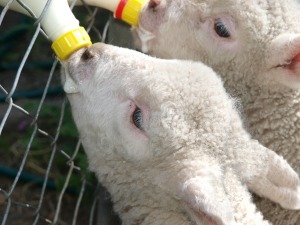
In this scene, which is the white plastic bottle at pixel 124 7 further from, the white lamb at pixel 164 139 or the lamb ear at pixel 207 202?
the lamb ear at pixel 207 202

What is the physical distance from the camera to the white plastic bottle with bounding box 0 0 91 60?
3.05m

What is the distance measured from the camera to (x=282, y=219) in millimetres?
3449

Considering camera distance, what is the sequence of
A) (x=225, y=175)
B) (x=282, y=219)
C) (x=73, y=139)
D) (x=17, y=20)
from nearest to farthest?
1. (x=225, y=175)
2. (x=282, y=219)
3. (x=73, y=139)
4. (x=17, y=20)

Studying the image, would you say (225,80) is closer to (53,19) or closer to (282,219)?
(282,219)

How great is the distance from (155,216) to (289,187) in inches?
21.1

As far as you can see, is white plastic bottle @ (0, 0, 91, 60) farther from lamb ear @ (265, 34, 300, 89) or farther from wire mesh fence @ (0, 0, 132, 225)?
lamb ear @ (265, 34, 300, 89)

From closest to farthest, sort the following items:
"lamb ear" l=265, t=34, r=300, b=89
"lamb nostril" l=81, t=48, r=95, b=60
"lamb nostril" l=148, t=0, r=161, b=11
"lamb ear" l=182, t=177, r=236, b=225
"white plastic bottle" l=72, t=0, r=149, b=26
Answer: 1. "lamb ear" l=182, t=177, r=236, b=225
2. "lamb nostril" l=81, t=48, r=95, b=60
3. "lamb ear" l=265, t=34, r=300, b=89
4. "white plastic bottle" l=72, t=0, r=149, b=26
5. "lamb nostril" l=148, t=0, r=161, b=11

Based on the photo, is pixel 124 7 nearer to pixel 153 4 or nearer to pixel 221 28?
pixel 153 4

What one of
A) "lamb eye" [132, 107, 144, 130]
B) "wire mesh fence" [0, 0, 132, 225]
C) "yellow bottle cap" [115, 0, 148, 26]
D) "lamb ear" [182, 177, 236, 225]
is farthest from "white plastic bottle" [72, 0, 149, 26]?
"lamb ear" [182, 177, 236, 225]

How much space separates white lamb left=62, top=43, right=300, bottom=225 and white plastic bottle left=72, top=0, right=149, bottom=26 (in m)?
0.35

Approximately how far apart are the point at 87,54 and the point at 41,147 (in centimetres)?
136

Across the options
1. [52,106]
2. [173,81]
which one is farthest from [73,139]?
[173,81]

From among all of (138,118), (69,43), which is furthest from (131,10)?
(138,118)

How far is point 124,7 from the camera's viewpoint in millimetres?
3521
